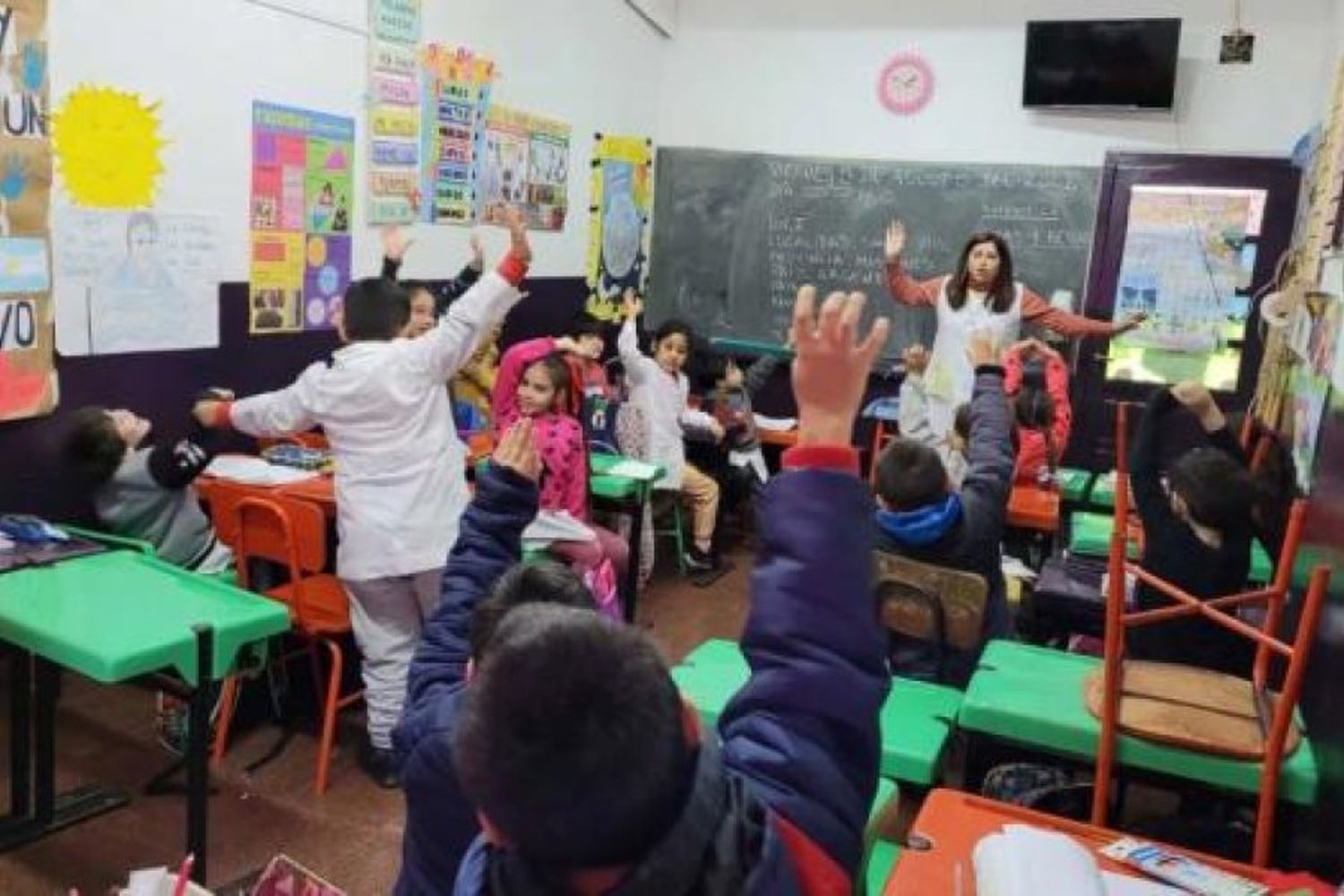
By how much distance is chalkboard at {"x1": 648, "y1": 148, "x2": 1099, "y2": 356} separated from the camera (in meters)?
5.77

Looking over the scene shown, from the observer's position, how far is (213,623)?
7.09 ft

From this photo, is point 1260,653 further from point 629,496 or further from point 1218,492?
point 629,496

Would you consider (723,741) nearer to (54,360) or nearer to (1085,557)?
(1085,557)

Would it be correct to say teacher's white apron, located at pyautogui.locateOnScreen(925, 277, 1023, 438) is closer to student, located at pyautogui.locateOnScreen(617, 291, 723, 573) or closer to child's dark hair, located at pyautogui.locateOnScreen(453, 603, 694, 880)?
student, located at pyautogui.locateOnScreen(617, 291, 723, 573)

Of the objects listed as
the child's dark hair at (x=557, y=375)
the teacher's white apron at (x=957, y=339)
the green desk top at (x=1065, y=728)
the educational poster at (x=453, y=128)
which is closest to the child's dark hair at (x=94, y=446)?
the child's dark hair at (x=557, y=375)

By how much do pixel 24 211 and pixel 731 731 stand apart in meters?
2.85

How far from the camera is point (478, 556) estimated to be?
1557mm

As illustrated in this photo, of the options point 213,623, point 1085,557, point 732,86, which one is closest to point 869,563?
point 213,623

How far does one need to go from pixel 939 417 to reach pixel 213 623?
315cm

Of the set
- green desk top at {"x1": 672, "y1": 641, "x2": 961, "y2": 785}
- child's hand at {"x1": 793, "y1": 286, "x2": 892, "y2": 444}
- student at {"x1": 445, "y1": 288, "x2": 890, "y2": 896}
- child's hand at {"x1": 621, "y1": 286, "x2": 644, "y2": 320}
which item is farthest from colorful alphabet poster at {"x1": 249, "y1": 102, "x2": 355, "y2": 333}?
child's hand at {"x1": 793, "y1": 286, "x2": 892, "y2": 444}

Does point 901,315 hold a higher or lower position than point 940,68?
lower

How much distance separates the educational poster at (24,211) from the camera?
2959 millimetres

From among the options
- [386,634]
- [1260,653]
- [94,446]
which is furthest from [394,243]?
[1260,653]

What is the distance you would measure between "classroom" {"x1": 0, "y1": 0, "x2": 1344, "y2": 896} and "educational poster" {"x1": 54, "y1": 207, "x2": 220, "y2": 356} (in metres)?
0.01
